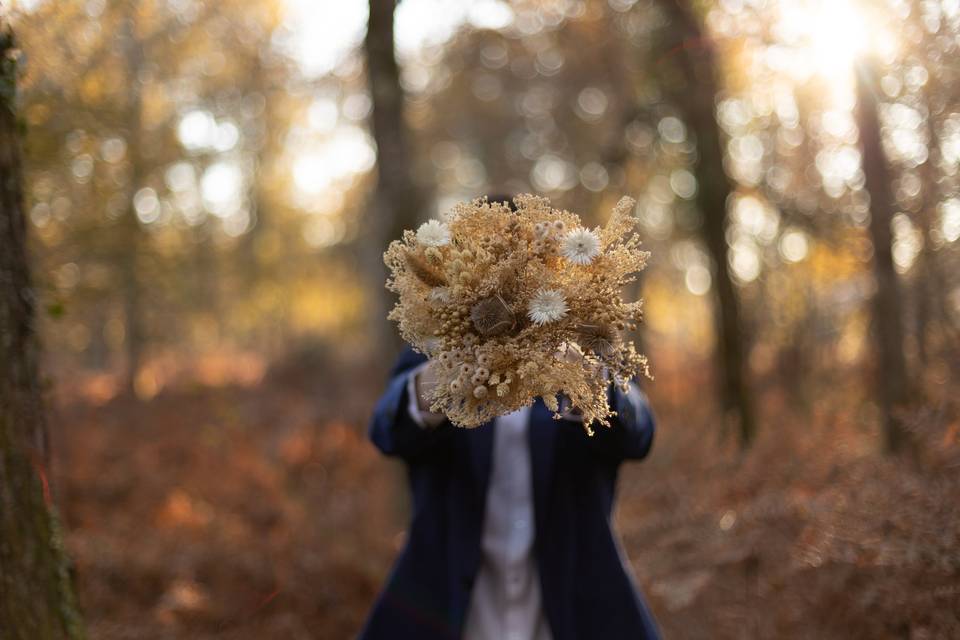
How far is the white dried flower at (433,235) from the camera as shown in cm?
222

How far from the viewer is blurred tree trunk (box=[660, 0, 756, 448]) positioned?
7938mm

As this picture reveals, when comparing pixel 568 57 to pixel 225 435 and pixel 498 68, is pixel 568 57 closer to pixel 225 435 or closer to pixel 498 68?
pixel 498 68

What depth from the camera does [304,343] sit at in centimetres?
1873

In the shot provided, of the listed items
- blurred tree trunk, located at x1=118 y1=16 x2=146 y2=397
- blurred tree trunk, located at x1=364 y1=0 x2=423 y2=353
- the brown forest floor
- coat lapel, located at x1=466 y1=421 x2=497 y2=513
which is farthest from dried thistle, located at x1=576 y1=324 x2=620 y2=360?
blurred tree trunk, located at x1=118 y1=16 x2=146 y2=397

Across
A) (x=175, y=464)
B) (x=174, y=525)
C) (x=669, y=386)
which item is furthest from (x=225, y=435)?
(x=669, y=386)

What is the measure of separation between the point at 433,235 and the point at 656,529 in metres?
3.86

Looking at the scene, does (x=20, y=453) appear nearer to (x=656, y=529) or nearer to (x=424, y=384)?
(x=424, y=384)

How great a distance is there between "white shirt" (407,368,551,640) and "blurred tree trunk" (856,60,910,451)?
4025 millimetres

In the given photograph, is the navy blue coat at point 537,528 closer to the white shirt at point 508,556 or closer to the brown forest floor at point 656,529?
the white shirt at point 508,556

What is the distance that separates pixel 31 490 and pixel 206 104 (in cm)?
1127

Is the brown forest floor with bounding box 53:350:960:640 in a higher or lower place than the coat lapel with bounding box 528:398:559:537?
lower

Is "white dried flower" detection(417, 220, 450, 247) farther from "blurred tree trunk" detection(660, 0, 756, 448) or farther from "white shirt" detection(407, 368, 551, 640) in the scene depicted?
"blurred tree trunk" detection(660, 0, 756, 448)

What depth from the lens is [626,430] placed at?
2768mm

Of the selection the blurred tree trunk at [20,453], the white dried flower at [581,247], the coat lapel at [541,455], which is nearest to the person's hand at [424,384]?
the coat lapel at [541,455]
